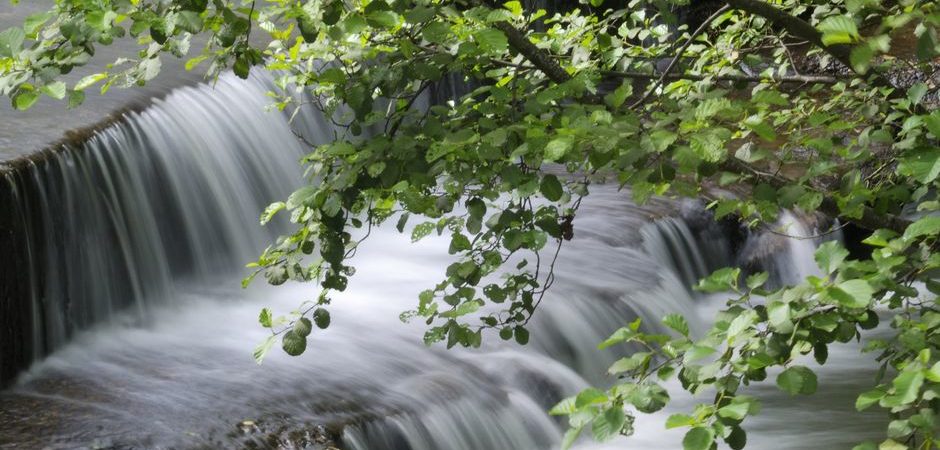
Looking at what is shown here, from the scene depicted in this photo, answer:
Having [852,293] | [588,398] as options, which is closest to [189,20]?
[588,398]

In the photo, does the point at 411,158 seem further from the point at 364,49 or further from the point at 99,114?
the point at 99,114

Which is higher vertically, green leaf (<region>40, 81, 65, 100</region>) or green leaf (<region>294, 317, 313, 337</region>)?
green leaf (<region>40, 81, 65, 100</region>)

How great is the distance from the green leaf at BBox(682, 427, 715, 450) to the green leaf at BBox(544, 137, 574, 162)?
0.58 meters

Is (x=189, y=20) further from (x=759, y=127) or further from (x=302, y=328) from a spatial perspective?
(x=759, y=127)

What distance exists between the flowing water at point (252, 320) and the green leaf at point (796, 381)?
273 centimetres

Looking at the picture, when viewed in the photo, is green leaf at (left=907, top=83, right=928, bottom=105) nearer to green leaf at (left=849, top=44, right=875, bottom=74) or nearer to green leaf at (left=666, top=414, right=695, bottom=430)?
green leaf at (left=849, top=44, right=875, bottom=74)

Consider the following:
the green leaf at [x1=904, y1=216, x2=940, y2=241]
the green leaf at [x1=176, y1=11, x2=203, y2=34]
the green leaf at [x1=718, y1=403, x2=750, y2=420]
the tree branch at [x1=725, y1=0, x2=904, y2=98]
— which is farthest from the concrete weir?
the green leaf at [x1=904, y1=216, x2=940, y2=241]

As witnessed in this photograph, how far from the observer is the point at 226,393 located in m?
4.90

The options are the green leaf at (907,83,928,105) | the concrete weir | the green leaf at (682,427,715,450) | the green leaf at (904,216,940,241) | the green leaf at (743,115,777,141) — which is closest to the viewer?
the green leaf at (682,427,715,450)

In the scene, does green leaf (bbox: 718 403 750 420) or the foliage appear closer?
green leaf (bbox: 718 403 750 420)

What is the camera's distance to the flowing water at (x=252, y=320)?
4711 millimetres

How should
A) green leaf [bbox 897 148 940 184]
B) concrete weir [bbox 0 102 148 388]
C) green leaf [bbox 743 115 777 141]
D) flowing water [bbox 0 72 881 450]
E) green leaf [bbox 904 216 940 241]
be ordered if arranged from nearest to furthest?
1. green leaf [bbox 904 216 940 241]
2. green leaf [bbox 897 148 940 184]
3. green leaf [bbox 743 115 777 141]
4. flowing water [bbox 0 72 881 450]
5. concrete weir [bbox 0 102 148 388]

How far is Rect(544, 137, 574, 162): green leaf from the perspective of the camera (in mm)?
2066

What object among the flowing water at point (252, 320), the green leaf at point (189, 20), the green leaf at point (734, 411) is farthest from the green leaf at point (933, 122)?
the flowing water at point (252, 320)
